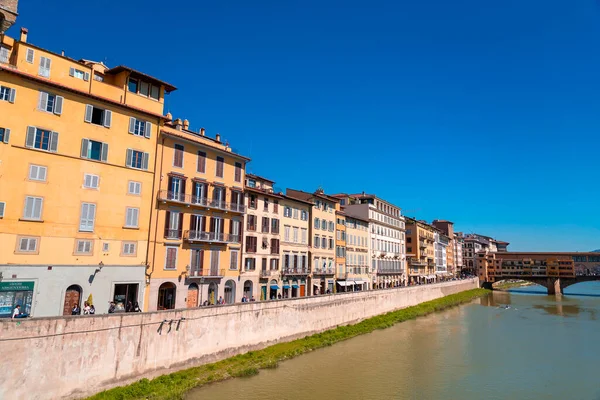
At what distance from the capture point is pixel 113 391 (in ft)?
61.8

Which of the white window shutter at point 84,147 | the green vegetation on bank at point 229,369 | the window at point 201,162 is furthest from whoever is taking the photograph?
the window at point 201,162

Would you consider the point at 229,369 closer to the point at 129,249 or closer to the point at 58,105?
the point at 129,249

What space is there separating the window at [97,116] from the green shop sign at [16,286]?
9.89 metres

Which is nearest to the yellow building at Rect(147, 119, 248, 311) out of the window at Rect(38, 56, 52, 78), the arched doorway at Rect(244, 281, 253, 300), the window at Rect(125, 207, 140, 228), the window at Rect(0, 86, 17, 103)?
the window at Rect(125, 207, 140, 228)

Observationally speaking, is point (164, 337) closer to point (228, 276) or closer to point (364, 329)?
point (228, 276)

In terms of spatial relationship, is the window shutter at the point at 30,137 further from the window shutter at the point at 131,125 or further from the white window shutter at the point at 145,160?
the white window shutter at the point at 145,160

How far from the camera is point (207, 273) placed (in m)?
32.1

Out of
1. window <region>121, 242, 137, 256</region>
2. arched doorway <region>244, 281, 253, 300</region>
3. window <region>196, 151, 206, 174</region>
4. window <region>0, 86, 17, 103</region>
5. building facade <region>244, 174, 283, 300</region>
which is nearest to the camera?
window <region>0, 86, 17, 103</region>

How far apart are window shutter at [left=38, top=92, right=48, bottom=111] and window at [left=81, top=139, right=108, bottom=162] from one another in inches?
104

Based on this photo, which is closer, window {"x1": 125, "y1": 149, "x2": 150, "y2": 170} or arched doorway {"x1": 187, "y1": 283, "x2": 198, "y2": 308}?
window {"x1": 125, "y1": 149, "x2": 150, "y2": 170}

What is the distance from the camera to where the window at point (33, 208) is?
74.2 ft

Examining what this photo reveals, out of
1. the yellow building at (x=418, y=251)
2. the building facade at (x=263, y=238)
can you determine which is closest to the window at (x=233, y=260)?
the building facade at (x=263, y=238)

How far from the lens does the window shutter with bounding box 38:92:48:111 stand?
23578mm

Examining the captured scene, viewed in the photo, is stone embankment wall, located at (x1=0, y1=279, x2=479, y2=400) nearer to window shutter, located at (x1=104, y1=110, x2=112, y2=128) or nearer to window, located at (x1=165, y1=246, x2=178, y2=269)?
window, located at (x1=165, y1=246, x2=178, y2=269)
